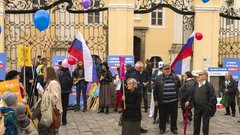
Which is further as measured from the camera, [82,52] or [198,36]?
[198,36]

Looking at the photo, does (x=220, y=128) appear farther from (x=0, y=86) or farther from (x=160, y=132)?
(x=0, y=86)

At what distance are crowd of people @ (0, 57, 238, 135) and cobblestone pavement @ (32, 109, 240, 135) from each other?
325 millimetres

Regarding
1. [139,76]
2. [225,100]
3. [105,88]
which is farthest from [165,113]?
[225,100]

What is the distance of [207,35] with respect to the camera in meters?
12.8

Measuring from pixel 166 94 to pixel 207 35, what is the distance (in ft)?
16.8

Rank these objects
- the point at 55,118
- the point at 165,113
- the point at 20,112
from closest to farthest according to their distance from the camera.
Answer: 1. the point at 20,112
2. the point at 55,118
3. the point at 165,113

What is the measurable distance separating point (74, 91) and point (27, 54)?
4.23m

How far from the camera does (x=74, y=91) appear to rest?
12430 millimetres

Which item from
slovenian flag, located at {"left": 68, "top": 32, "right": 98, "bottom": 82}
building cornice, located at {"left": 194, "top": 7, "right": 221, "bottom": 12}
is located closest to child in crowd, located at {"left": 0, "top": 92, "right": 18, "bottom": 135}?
slovenian flag, located at {"left": 68, "top": 32, "right": 98, "bottom": 82}

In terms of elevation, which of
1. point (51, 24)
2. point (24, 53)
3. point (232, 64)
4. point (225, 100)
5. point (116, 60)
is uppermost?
point (51, 24)

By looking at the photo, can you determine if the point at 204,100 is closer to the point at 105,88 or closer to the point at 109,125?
the point at 109,125

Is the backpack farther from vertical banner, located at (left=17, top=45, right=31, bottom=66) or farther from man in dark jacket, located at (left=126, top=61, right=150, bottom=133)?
man in dark jacket, located at (left=126, top=61, right=150, bottom=133)

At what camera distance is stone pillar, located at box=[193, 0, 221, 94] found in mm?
12750

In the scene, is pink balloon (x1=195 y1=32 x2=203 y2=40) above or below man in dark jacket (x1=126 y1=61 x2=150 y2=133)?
above
